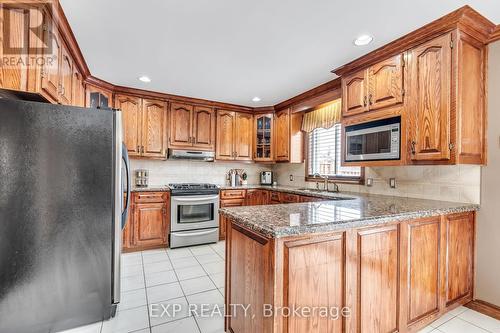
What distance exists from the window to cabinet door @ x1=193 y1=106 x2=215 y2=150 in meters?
1.76

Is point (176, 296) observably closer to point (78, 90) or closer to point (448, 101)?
point (78, 90)

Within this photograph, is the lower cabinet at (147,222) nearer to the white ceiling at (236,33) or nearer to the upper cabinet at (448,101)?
the white ceiling at (236,33)

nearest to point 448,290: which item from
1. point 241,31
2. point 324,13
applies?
point 324,13

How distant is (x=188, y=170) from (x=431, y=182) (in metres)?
3.58

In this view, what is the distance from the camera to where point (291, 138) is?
13.9ft

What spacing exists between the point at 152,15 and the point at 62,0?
613mm

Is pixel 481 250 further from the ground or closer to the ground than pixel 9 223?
closer to the ground

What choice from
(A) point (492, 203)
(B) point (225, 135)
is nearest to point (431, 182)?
(A) point (492, 203)

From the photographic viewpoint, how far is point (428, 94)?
6.70 ft

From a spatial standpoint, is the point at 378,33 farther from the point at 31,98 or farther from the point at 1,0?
the point at 31,98

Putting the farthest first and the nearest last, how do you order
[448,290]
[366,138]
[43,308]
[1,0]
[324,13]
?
[366,138]
[448,290]
[324,13]
[43,308]
[1,0]

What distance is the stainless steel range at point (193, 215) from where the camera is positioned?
12.0ft

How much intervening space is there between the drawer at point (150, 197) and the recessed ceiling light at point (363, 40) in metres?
3.13

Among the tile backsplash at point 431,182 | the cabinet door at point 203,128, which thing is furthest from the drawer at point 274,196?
the cabinet door at point 203,128
